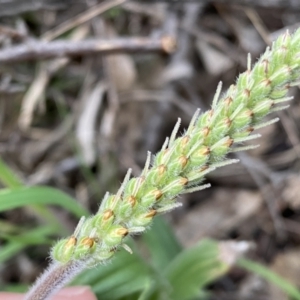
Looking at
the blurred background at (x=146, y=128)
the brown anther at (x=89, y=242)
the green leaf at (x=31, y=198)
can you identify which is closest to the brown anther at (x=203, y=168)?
the brown anther at (x=89, y=242)

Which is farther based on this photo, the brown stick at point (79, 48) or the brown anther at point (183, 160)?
the brown stick at point (79, 48)

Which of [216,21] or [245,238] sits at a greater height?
[216,21]

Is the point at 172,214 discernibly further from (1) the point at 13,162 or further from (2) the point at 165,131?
(1) the point at 13,162

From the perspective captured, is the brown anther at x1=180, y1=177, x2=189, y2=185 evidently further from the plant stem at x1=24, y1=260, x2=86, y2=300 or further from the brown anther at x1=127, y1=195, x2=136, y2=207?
the plant stem at x1=24, y1=260, x2=86, y2=300

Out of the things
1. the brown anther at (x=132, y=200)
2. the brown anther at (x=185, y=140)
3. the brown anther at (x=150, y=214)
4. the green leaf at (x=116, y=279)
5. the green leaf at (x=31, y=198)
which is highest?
the brown anther at (x=185, y=140)

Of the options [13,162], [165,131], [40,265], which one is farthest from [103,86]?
[40,265]

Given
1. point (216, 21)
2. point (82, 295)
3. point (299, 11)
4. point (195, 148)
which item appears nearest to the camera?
point (195, 148)

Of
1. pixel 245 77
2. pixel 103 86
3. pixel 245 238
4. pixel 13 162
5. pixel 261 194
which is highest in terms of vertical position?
pixel 245 77

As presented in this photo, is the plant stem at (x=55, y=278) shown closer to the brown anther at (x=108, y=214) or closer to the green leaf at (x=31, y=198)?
the brown anther at (x=108, y=214)
